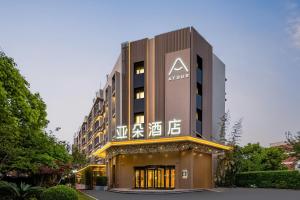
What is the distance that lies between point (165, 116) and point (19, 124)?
63.7 feet

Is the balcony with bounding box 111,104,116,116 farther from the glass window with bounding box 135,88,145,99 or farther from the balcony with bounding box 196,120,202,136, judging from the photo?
the balcony with bounding box 196,120,202,136

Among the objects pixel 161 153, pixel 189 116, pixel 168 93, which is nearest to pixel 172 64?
pixel 168 93

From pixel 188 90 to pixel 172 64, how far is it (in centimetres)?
353

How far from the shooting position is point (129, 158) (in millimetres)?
41062

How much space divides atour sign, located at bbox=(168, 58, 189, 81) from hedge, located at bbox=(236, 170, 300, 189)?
1460 cm

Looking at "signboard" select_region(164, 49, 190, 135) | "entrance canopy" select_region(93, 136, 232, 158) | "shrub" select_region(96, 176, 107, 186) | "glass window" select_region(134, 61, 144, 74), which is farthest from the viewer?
"shrub" select_region(96, 176, 107, 186)

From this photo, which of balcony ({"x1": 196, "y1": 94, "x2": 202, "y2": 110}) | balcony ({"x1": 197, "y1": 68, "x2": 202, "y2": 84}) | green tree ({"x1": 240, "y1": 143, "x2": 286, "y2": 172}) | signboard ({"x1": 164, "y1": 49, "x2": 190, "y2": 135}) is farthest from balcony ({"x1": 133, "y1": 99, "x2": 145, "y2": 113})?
green tree ({"x1": 240, "y1": 143, "x2": 286, "y2": 172})

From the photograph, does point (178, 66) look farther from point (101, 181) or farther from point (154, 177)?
point (101, 181)

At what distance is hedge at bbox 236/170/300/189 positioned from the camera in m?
40.0

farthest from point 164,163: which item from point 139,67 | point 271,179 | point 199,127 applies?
point 271,179

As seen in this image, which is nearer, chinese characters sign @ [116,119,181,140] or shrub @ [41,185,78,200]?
shrub @ [41,185,78,200]

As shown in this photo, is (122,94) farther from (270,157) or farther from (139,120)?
(270,157)

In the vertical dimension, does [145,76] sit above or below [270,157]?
above

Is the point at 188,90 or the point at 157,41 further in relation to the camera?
the point at 157,41
